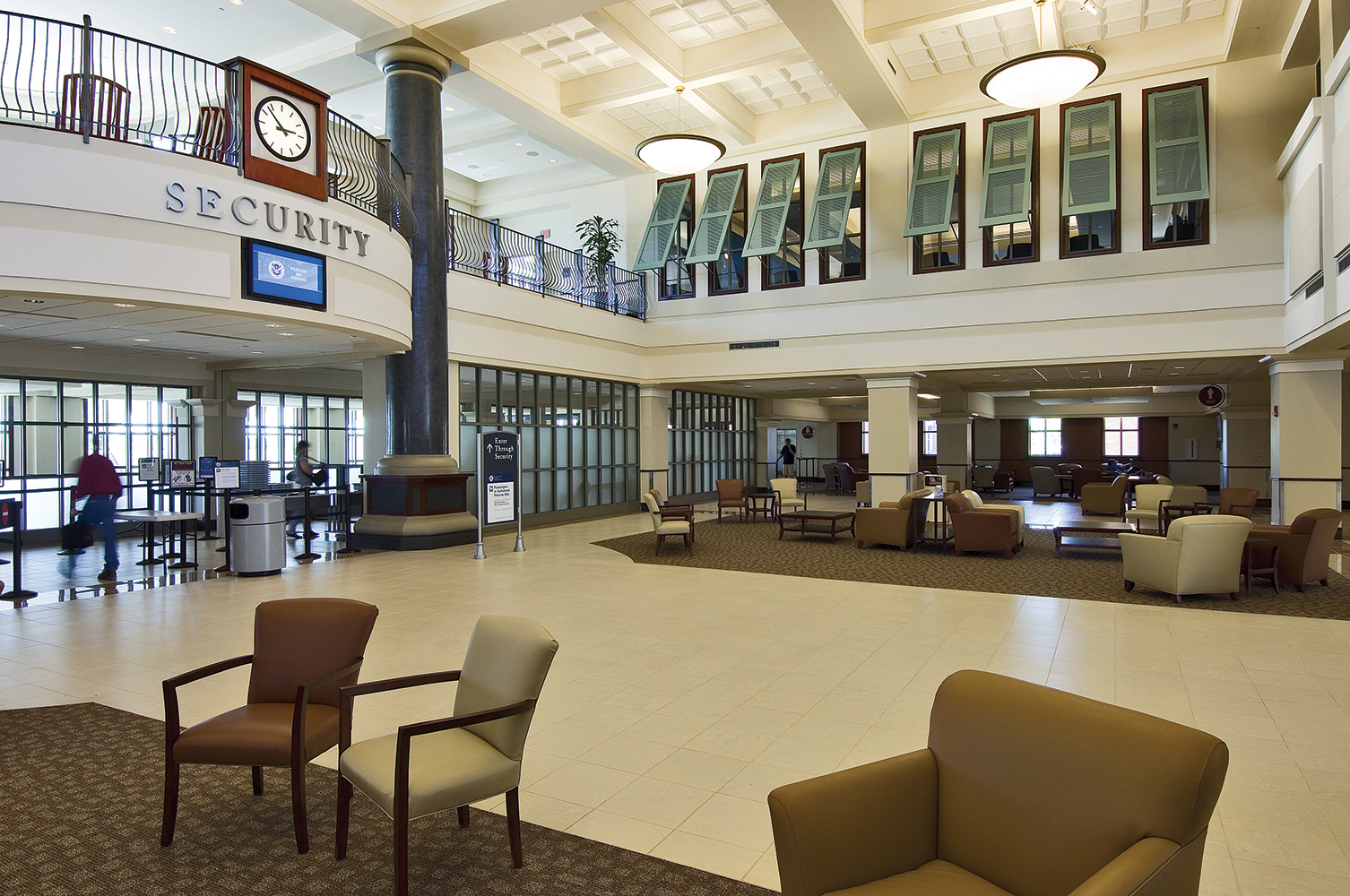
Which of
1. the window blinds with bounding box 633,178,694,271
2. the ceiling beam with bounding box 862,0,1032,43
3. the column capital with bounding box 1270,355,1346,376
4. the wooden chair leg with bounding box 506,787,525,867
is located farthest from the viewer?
the window blinds with bounding box 633,178,694,271

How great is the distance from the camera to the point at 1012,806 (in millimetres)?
2104

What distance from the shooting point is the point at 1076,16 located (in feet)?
44.2

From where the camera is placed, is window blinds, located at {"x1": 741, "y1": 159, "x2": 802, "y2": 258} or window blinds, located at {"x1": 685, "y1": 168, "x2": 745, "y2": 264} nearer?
window blinds, located at {"x1": 741, "y1": 159, "x2": 802, "y2": 258}

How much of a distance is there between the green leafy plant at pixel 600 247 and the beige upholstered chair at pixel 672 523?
686cm

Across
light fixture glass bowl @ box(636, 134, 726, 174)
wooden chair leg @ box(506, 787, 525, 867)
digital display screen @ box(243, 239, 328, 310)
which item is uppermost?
light fixture glass bowl @ box(636, 134, 726, 174)

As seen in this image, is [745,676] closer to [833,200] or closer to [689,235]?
[833,200]

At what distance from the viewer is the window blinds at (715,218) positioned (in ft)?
57.1

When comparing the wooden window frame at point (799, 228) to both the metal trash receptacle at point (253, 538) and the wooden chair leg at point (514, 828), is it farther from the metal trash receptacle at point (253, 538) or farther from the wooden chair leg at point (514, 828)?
the wooden chair leg at point (514, 828)

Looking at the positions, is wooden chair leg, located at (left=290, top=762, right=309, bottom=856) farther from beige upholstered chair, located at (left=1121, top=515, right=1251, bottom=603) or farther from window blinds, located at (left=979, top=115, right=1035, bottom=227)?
window blinds, located at (left=979, top=115, right=1035, bottom=227)

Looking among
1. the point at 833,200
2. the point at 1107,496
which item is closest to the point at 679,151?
the point at 833,200

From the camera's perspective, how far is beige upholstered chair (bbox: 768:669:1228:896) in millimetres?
1781

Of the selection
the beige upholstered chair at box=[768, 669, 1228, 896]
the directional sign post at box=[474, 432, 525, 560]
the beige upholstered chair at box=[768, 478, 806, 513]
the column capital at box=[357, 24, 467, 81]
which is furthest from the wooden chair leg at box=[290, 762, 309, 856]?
the beige upholstered chair at box=[768, 478, 806, 513]

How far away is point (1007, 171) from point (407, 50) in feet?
35.2

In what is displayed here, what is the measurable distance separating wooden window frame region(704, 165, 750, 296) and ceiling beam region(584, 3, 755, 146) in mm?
741
